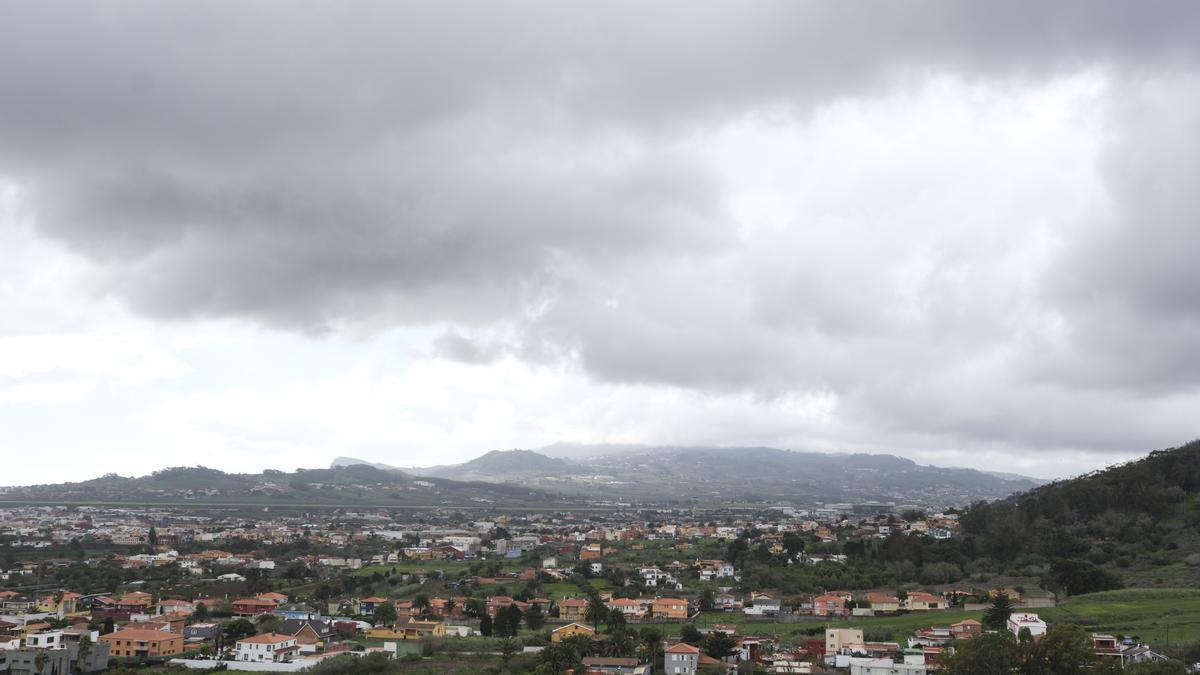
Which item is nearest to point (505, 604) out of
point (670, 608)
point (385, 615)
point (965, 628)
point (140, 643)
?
point (385, 615)

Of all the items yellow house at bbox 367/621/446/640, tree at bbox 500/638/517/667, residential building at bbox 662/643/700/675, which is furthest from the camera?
yellow house at bbox 367/621/446/640

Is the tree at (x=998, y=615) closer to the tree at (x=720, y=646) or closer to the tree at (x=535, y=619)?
the tree at (x=720, y=646)

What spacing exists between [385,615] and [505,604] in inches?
248

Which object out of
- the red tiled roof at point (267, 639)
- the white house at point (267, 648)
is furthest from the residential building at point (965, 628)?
the red tiled roof at point (267, 639)

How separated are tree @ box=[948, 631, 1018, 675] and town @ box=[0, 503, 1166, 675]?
2.86 feet

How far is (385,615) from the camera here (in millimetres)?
52000

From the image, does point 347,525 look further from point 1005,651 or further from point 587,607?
point 1005,651

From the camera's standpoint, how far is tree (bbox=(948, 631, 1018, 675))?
2852 cm

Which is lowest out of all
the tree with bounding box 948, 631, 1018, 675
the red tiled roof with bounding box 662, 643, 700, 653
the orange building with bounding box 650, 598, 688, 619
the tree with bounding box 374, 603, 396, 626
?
the tree with bounding box 374, 603, 396, 626

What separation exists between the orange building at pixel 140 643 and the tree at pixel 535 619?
52.2ft

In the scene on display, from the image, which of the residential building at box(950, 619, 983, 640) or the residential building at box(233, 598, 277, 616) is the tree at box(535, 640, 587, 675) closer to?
the residential building at box(950, 619, 983, 640)

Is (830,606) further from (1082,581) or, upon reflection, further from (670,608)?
(1082,581)

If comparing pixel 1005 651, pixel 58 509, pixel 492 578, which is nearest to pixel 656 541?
pixel 492 578

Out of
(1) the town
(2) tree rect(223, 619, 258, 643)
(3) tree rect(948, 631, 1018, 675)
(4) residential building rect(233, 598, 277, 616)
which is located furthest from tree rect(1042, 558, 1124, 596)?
(4) residential building rect(233, 598, 277, 616)
